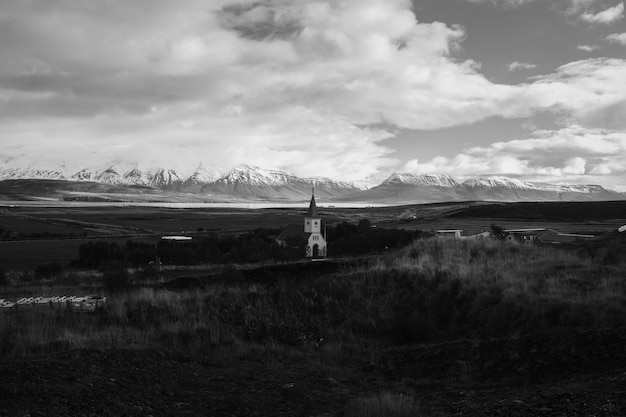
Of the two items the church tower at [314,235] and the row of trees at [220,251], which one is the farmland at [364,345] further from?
the church tower at [314,235]

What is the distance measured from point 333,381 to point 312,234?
66263 millimetres

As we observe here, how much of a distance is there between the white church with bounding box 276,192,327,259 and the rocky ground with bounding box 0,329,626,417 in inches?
2331

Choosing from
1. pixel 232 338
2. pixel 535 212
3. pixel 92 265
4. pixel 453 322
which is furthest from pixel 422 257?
pixel 535 212

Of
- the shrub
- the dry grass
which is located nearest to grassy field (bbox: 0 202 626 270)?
the dry grass

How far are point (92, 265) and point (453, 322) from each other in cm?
5339

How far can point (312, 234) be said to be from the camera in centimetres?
7556

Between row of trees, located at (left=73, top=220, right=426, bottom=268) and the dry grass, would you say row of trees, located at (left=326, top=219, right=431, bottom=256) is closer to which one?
row of trees, located at (left=73, top=220, right=426, bottom=268)

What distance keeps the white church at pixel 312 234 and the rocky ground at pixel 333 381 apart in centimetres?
5920

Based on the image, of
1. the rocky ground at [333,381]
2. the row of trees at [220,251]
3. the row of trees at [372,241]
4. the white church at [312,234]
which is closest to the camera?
the rocky ground at [333,381]

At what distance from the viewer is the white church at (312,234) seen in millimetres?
71438

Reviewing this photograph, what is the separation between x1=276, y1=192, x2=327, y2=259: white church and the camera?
71438 millimetres

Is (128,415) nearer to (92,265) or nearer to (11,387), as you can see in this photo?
(11,387)

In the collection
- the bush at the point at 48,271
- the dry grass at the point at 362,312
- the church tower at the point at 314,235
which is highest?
the dry grass at the point at 362,312

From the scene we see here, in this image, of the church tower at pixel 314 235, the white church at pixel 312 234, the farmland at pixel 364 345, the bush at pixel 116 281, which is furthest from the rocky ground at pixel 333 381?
the white church at pixel 312 234
